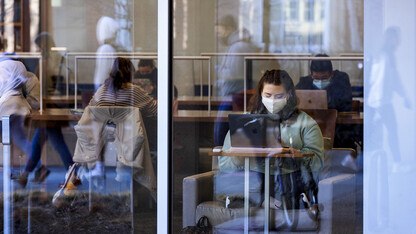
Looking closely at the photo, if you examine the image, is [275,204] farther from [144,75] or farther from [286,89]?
[144,75]

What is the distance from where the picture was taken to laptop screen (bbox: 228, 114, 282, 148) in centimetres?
337

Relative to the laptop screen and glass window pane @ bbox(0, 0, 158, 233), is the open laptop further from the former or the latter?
the laptop screen

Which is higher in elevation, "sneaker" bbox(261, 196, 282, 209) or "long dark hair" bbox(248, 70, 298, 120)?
"long dark hair" bbox(248, 70, 298, 120)

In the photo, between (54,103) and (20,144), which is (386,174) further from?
(54,103)

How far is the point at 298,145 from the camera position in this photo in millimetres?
3553

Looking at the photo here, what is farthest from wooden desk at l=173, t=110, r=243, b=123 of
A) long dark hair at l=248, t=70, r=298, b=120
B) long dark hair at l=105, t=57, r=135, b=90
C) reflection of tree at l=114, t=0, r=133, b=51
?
reflection of tree at l=114, t=0, r=133, b=51

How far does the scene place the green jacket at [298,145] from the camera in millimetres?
3504

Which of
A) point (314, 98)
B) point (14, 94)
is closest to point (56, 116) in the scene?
point (14, 94)

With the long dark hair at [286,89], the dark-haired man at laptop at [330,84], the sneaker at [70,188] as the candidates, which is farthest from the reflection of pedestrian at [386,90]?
the dark-haired man at laptop at [330,84]

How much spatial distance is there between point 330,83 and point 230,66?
3.05 meters

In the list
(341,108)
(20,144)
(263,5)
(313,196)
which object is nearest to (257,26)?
(263,5)

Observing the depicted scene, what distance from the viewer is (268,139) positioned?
3377 millimetres

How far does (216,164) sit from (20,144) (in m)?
1.84

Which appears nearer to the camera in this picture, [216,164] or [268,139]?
[268,139]
